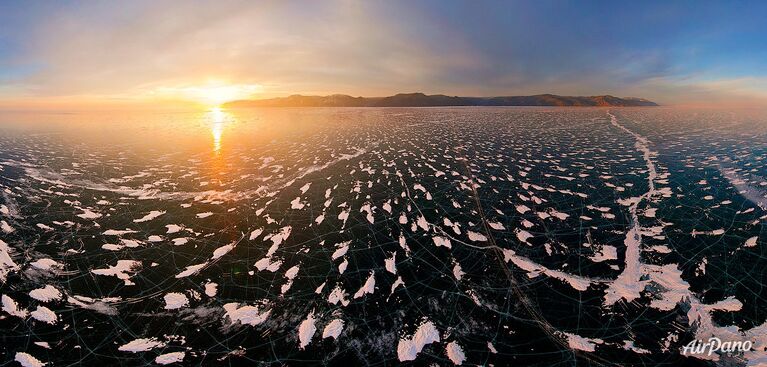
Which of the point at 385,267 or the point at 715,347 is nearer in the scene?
the point at 715,347

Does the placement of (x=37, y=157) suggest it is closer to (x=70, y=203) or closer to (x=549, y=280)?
(x=70, y=203)

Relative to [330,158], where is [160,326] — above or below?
below

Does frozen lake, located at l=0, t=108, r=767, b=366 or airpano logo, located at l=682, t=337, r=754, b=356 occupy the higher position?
frozen lake, located at l=0, t=108, r=767, b=366

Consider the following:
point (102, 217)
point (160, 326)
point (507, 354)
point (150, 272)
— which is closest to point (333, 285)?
point (160, 326)

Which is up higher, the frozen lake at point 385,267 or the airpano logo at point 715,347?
the frozen lake at point 385,267

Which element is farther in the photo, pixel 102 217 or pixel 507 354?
pixel 102 217

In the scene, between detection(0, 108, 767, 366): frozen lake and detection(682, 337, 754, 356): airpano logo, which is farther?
detection(0, 108, 767, 366): frozen lake

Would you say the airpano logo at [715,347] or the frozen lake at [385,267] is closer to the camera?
the airpano logo at [715,347]

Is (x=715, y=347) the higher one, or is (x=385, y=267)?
(x=385, y=267)
